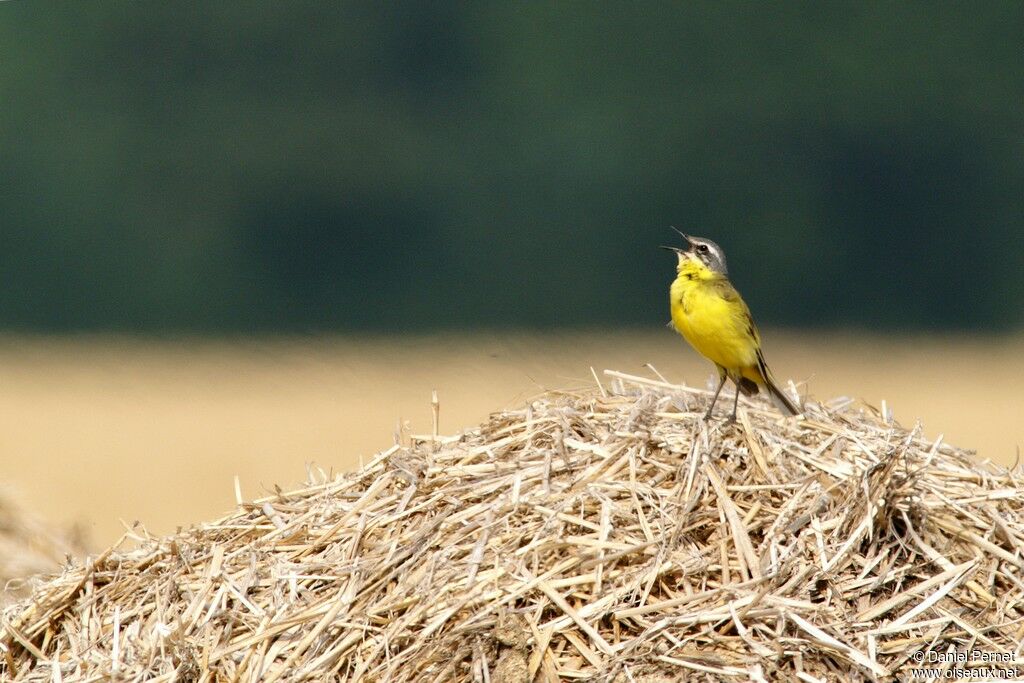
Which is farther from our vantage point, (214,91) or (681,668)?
(214,91)

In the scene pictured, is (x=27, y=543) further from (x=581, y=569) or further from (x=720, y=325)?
(x=581, y=569)

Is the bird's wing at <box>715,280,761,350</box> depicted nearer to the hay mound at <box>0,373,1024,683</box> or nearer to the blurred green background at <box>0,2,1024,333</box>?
the hay mound at <box>0,373,1024,683</box>

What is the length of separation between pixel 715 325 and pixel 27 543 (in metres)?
4.22

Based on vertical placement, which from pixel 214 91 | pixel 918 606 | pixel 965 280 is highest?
pixel 214 91

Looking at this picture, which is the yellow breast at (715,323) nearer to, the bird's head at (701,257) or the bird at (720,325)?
the bird at (720,325)

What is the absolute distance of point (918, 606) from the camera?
505 centimetres

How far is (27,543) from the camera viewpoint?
28.1ft

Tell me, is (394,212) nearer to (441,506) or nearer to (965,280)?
(965,280)

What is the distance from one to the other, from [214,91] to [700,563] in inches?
779

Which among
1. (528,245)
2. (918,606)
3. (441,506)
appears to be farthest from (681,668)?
(528,245)

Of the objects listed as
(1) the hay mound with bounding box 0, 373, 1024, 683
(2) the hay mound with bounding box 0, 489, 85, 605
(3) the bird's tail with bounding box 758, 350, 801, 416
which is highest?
(3) the bird's tail with bounding box 758, 350, 801, 416

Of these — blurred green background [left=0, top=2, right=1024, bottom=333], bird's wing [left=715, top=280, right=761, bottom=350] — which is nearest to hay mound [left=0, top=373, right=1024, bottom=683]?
bird's wing [left=715, top=280, right=761, bottom=350]

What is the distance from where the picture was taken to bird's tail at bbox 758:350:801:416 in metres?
6.64

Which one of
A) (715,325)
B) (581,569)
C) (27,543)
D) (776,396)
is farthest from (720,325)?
(27,543)
